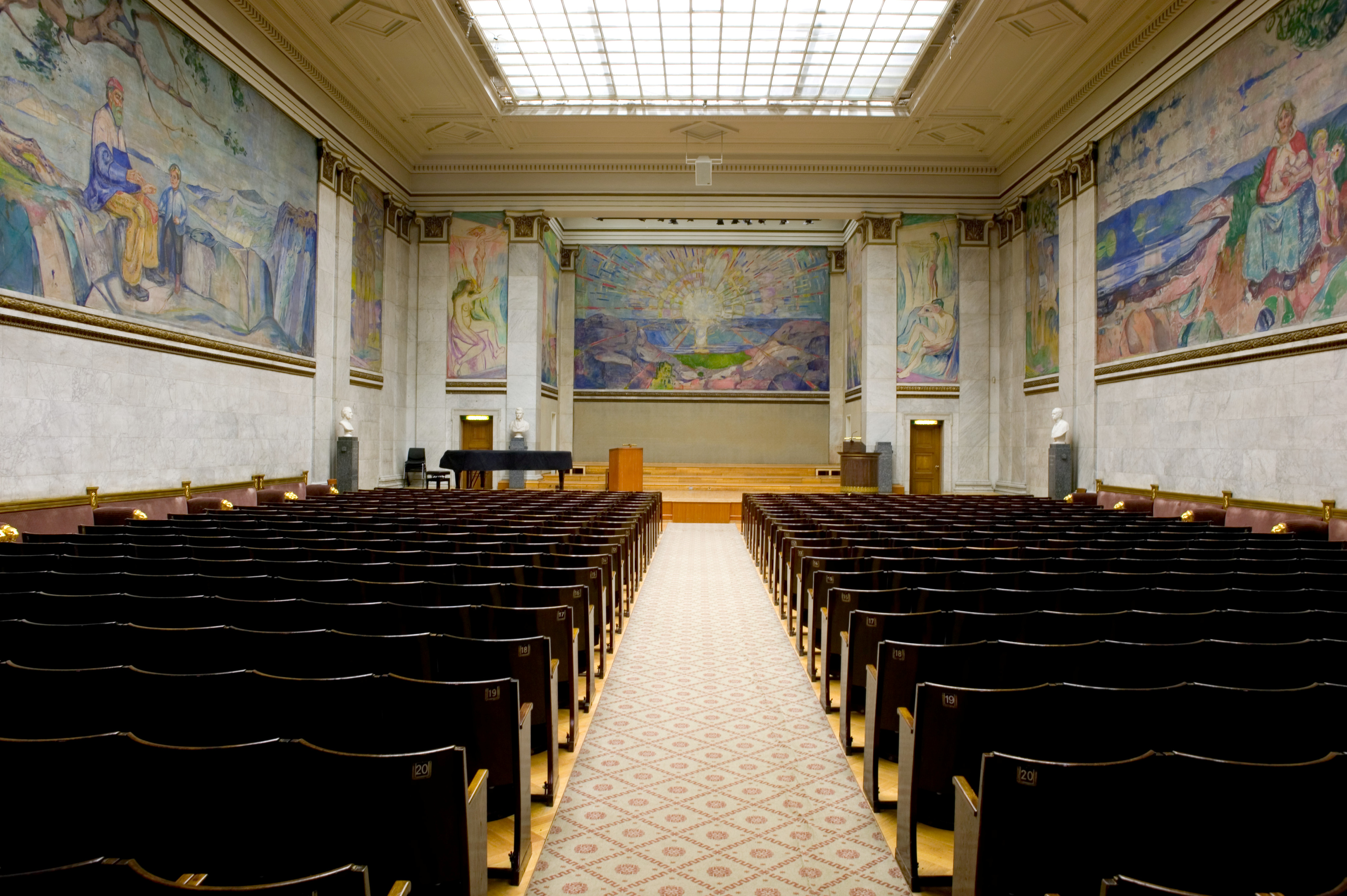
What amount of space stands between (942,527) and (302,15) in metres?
14.0

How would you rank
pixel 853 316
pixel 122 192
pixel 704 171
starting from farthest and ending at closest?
pixel 853 316 → pixel 704 171 → pixel 122 192

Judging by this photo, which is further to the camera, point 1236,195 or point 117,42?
point 1236,195

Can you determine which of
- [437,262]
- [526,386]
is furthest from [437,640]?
[437,262]

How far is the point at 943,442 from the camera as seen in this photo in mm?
21031

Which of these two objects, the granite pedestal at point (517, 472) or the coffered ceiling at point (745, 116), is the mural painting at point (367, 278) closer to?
the coffered ceiling at point (745, 116)

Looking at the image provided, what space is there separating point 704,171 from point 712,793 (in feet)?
53.3

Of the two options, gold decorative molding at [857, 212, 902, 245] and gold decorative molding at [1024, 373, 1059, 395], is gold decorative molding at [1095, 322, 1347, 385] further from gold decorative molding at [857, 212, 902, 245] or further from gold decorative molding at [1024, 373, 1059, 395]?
gold decorative molding at [857, 212, 902, 245]

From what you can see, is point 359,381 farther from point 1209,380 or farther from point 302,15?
point 1209,380

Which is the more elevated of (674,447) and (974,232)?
(974,232)

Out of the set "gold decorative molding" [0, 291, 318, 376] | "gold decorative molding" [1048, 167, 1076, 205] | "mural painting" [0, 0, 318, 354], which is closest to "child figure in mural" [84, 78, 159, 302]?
"mural painting" [0, 0, 318, 354]

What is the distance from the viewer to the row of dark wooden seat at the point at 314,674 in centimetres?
198

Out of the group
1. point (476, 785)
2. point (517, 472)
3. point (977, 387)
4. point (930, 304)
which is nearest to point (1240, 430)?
point (977, 387)

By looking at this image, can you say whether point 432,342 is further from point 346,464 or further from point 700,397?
point 700,397

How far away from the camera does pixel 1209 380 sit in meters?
12.0
